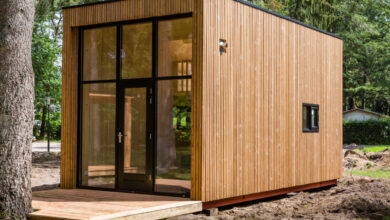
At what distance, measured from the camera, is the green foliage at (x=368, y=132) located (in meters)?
26.8

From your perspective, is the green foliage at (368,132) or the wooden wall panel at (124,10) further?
the green foliage at (368,132)

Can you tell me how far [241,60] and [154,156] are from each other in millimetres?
2050

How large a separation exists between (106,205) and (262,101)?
320cm

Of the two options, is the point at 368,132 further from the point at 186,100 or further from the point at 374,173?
the point at 186,100

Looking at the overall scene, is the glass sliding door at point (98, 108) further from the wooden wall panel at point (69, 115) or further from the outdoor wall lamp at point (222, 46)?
the outdoor wall lamp at point (222, 46)

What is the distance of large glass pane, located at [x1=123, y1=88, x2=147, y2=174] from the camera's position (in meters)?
7.80

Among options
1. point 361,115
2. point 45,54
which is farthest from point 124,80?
point 361,115

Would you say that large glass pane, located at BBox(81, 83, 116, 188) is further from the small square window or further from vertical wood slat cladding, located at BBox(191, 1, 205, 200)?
the small square window

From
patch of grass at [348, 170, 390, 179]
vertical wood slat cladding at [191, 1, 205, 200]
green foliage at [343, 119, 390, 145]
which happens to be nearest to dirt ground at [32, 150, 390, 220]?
vertical wood slat cladding at [191, 1, 205, 200]

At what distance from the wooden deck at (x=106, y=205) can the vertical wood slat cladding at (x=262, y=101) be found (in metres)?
0.59

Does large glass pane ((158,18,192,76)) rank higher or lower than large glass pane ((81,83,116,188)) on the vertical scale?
higher

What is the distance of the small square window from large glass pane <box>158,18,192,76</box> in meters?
3.07

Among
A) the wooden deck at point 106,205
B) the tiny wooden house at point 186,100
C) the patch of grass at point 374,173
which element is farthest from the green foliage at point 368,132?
the wooden deck at point 106,205

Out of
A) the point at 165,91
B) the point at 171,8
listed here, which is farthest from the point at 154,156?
the point at 171,8
